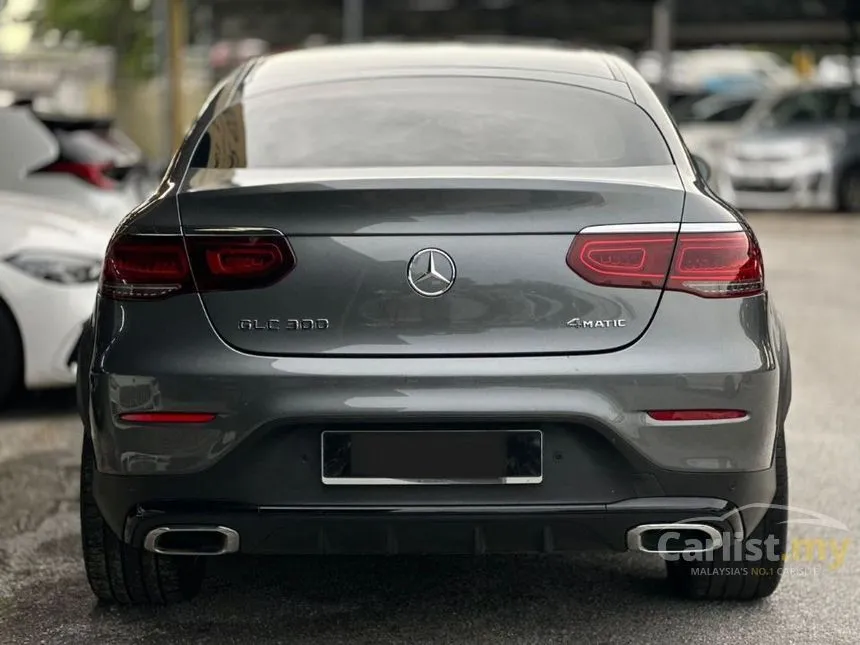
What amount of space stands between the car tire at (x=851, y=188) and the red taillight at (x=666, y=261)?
17.8 m

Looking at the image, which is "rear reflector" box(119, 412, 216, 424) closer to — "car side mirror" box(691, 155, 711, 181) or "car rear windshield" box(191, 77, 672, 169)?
"car rear windshield" box(191, 77, 672, 169)

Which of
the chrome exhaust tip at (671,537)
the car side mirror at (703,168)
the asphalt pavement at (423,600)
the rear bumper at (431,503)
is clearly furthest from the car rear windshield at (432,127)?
the asphalt pavement at (423,600)

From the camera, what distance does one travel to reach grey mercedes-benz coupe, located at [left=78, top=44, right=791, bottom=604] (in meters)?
3.72

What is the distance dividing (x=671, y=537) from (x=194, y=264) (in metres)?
1.36

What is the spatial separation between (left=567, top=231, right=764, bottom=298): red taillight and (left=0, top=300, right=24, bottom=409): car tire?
409cm

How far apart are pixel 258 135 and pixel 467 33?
24249 millimetres

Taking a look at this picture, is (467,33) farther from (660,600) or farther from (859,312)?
(660,600)

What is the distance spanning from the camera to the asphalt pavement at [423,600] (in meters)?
4.18

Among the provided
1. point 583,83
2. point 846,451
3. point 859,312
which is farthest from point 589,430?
point 859,312

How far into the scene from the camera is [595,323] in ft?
12.3

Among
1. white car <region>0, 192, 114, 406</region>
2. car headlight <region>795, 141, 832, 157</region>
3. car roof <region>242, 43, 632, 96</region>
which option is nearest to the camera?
car roof <region>242, 43, 632, 96</region>

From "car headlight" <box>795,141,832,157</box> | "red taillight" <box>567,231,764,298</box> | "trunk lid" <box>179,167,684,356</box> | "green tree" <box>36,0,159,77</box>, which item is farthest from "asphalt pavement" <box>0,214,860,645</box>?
"green tree" <box>36,0,159,77</box>

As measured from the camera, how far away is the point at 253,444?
3746mm

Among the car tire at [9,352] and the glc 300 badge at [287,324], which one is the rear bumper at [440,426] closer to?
the glc 300 badge at [287,324]
